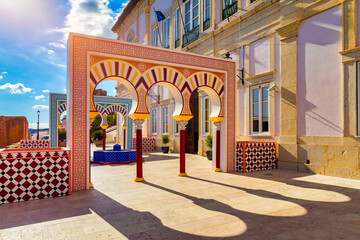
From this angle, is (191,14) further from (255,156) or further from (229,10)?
(255,156)

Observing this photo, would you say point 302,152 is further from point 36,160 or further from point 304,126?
point 36,160

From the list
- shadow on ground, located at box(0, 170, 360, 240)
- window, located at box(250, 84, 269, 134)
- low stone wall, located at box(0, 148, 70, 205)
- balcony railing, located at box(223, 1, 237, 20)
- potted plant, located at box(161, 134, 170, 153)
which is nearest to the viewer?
shadow on ground, located at box(0, 170, 360, 240)

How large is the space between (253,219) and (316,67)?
560 cm

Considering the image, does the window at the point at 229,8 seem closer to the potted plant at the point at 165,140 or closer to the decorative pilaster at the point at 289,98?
the decorative pilaster at the point at 289,98

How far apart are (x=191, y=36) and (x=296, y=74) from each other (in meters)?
7.05

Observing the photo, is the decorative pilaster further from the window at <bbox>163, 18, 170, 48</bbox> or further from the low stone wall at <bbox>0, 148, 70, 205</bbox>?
the window at <bbox>163, 18, 170, 48</bbox>

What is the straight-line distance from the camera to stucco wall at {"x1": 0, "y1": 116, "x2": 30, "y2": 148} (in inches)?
636

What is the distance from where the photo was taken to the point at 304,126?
793 centimetres

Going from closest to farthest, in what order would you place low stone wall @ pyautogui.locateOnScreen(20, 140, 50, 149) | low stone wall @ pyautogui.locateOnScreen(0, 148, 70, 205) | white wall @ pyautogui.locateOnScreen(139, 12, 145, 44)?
low stone wall @ pyautogui.locateOnScreen(0, 148, 70, 205)
low stone wall @ pyautogui.locateOnScreen(20, 140, 50, 149)
white wall @ pyautogui.locateOnScreen(139, 12, 145, 44)

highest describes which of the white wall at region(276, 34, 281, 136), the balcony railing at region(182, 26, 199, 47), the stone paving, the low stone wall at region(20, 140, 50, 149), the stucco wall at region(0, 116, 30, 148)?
the balcony railing at region(182, 26, 199, 47)

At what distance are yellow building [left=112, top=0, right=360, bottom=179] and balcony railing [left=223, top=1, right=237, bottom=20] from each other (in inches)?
1.6

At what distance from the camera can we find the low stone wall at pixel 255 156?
831cm

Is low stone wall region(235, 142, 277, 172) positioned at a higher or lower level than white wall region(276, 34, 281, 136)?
lower

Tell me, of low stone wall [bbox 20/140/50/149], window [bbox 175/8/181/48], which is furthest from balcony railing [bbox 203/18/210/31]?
low stone wall [bbox 20/140/50/149]
